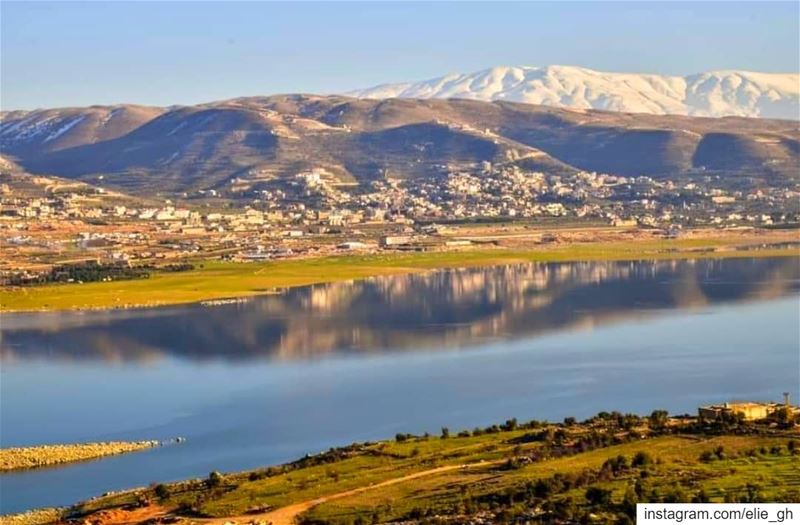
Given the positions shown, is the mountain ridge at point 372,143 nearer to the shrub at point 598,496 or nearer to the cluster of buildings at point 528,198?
the cluster of buildings at point 528,198

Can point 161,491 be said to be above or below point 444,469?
below

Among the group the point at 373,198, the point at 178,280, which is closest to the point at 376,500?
the point at 178,280

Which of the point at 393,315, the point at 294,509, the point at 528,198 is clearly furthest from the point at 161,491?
the point at 528,198

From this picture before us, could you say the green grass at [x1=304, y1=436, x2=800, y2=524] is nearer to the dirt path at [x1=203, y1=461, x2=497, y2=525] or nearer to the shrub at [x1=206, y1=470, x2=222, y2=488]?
the dirt path at [x1=203, y1=461, x2=497, y2=525]

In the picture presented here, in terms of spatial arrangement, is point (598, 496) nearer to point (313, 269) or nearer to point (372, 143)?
point (313, 269)

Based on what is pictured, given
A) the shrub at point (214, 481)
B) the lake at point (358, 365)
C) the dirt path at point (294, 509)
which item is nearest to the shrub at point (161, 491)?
the shrub at point (214, 481)

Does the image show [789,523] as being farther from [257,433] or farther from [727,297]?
[727,297]
